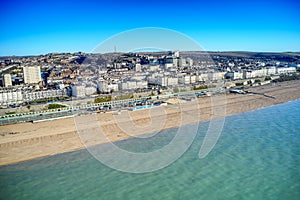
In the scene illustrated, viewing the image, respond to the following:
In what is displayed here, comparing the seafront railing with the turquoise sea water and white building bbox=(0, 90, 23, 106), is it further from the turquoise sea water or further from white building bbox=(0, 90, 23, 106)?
the turquoise sea water

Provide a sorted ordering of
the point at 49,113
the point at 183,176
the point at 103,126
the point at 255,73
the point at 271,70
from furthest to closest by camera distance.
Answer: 1. the point at 271,70
2. the point at 255,73
3. the point at 49,113
4. the point at 103,126
5. the point at 183,176

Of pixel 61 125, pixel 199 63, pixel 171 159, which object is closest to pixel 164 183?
pixel 171 159

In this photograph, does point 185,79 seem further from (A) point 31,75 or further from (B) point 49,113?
(A) point 31,75

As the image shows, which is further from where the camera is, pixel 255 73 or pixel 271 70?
pixel 271 70

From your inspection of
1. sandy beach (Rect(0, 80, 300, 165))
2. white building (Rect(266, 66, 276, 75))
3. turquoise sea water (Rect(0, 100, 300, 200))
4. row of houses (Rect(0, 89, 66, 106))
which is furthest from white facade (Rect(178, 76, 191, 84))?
turquoise sea water (Rect(0, 100, 300, 200))

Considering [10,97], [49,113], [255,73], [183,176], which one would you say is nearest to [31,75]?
[10,97]

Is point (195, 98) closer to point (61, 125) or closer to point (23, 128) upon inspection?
point (61, 125)

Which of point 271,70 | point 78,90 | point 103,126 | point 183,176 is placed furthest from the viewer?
point 271,70
